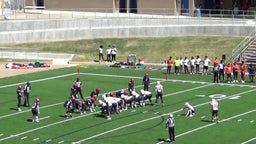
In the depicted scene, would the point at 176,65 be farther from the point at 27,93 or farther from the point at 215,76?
the point at 27,93

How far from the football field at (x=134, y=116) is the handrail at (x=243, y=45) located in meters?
6.94

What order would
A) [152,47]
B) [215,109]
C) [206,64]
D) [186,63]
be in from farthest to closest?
[152,47] → [186,63] → [206,64] → [215,109]

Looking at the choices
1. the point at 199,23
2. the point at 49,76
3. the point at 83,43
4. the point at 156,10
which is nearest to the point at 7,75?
the point at 49,76

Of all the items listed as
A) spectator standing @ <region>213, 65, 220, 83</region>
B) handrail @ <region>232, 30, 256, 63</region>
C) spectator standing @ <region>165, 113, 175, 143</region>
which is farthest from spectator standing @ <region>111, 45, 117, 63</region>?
spectator standing @ <region>165, 113, 175, 143</region>

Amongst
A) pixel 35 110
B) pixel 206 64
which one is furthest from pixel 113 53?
pixel 35 110

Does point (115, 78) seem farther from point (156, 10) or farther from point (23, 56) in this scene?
point (156, 10)

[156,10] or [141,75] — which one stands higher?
[156,10]

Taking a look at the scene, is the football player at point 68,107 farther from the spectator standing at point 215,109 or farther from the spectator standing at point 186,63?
the spectator standing at point 186,63

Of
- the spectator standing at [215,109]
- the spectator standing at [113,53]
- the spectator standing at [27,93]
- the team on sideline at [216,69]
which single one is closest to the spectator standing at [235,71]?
the team on sideline at [216,69]

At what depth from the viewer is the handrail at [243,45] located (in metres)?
59.6

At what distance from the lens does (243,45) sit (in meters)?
61.2

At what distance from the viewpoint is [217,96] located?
45844 millimetres

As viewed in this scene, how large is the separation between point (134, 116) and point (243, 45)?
910 inches

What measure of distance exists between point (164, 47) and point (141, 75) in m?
10.9
